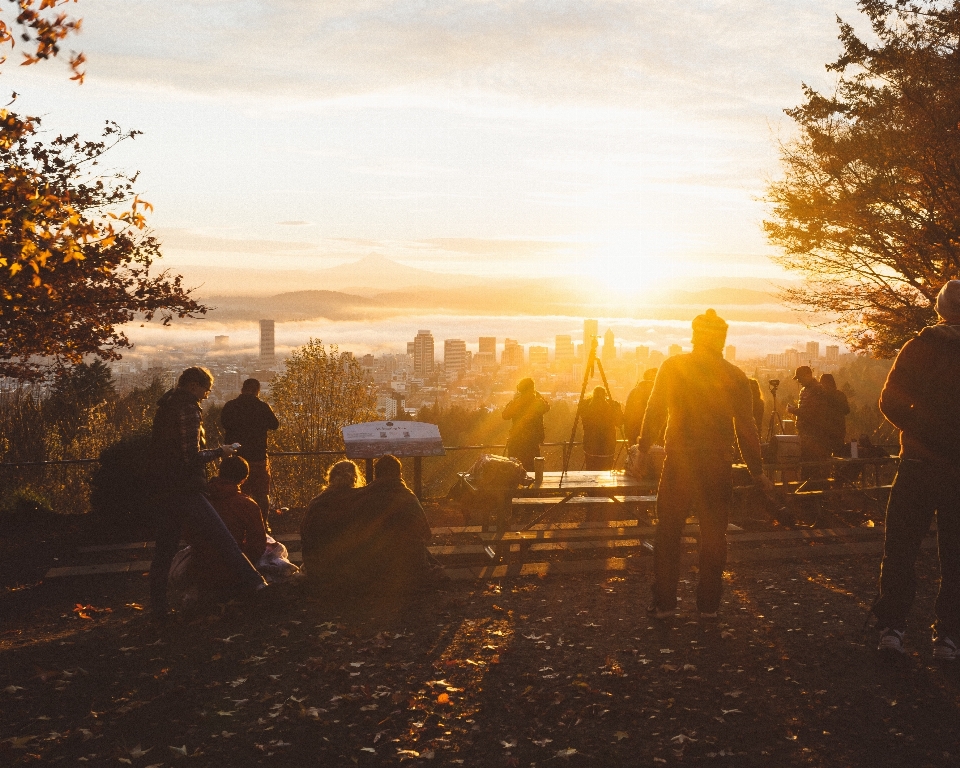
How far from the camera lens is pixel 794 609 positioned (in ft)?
21.4

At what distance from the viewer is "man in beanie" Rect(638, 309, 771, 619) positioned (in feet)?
19.3

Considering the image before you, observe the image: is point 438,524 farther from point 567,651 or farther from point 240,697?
point 240,697

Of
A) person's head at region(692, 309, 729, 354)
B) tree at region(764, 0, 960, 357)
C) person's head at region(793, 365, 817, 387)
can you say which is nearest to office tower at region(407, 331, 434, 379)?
tree at region(764, 0, 960, 357)

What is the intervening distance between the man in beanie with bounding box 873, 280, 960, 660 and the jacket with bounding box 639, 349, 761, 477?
929 millimetres

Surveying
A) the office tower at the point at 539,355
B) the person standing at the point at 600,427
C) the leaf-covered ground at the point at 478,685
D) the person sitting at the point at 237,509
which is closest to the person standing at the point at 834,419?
the person standing at the point at 600,427

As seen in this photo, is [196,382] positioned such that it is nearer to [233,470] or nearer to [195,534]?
[233,470]

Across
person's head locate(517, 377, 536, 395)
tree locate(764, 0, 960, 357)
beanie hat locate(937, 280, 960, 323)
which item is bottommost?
person's head locate(517, 377, 536, 395)

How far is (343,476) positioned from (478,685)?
2.58 meters

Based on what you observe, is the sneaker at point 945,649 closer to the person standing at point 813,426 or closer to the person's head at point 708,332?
the person's head at point 708,332

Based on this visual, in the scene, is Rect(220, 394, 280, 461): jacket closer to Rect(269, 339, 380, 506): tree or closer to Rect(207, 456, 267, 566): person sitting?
Rect(207, 456, 267, 566): person sitting

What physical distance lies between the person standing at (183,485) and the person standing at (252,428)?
3.15 metres

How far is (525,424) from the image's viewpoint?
38.5 feet

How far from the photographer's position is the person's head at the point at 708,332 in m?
6.07

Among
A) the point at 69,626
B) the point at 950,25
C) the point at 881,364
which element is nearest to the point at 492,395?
the point at 881,364
